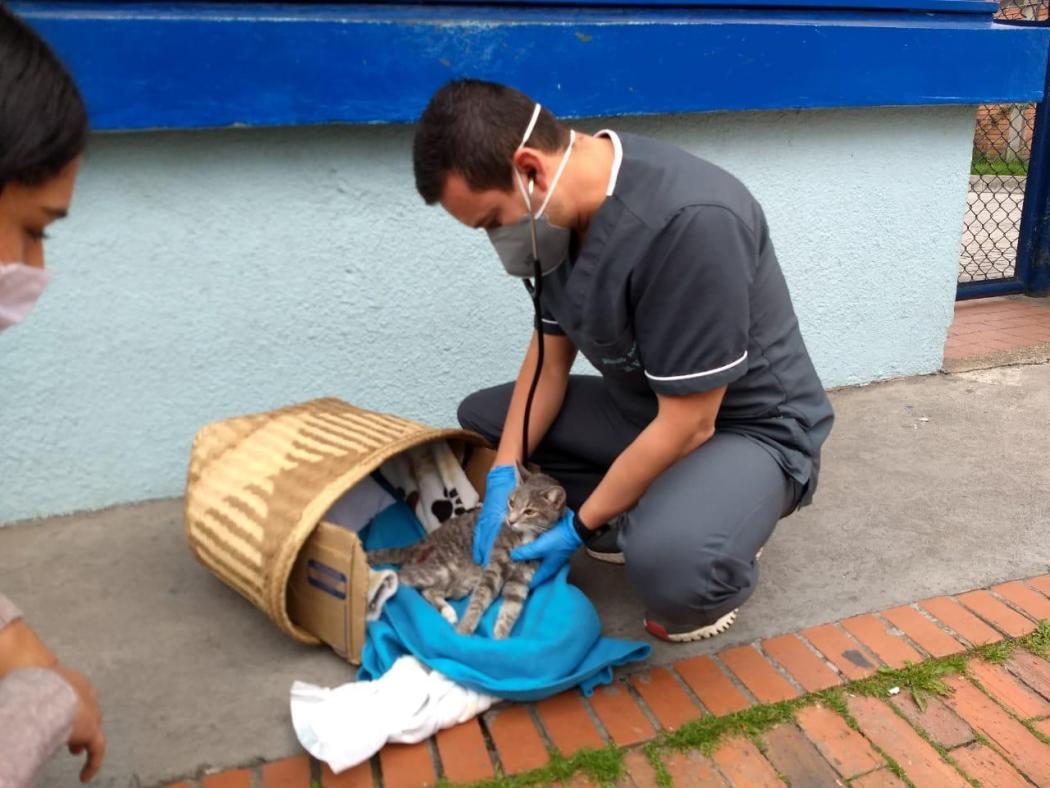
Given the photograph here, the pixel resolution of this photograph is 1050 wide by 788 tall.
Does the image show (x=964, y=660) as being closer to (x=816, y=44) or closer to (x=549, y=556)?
(x=549, y=556)

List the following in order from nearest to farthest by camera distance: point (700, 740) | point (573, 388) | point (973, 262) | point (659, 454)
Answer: point (700, 740) → point (659, 454) → point (573, 388) → point (973, 262)

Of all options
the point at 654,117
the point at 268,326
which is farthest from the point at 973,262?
the point at 268,326

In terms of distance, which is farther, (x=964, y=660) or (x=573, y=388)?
(x=573, y=388)

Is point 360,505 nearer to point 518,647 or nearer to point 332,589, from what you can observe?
point 332,589

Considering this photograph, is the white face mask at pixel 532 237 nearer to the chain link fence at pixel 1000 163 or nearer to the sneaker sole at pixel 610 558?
the sneaker sole at pixel 610 558

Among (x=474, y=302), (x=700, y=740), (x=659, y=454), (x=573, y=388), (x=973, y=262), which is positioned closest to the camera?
(x=700, y=740)

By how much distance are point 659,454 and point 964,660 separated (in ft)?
3.10

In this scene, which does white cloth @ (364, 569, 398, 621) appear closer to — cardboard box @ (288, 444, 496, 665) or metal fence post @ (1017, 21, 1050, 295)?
cardboard box @ (288, 444, 496, 665)

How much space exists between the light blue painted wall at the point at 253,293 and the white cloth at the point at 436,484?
1.78 feet

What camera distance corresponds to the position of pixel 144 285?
9.43 ft

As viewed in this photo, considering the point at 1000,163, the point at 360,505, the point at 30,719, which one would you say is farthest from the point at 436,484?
the point at 1000,163

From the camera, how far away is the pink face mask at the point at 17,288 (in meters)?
1.32

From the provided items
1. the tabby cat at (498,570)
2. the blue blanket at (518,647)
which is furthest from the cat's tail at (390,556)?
the blue blanket at (518,647)

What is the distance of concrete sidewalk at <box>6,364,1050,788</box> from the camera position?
6.82ft
